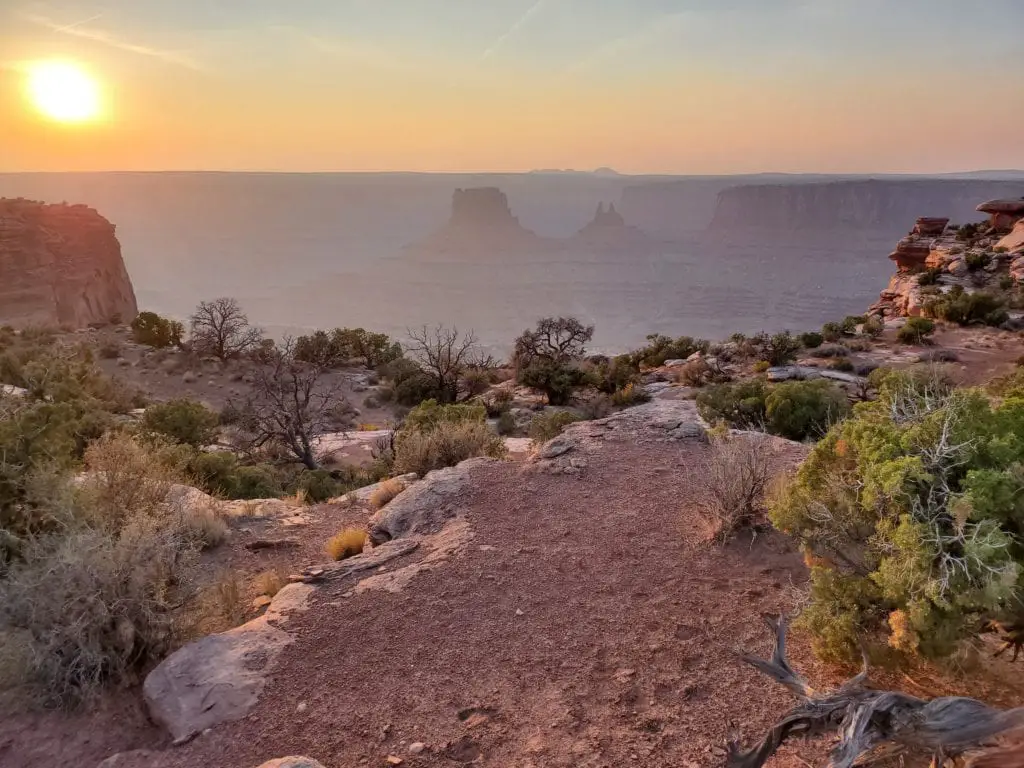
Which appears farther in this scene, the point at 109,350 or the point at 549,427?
the point at 109,350

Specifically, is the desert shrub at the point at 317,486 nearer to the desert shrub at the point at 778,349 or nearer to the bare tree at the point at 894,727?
the bare tree at the point at 894,727

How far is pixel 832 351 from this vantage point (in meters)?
19.7

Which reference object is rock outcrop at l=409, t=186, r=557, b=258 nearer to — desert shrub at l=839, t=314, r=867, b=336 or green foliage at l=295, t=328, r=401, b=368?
green foliage at l=295, t=328, r=401, b=368

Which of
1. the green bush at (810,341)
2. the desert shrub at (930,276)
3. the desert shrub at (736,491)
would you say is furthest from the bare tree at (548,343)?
the desert shrub at (736,491)

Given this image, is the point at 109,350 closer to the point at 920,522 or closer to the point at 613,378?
the point at 613,378

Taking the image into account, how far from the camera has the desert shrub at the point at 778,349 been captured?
806 inches

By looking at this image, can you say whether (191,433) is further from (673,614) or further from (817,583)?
(817,583)

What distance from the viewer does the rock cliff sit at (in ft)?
78.3

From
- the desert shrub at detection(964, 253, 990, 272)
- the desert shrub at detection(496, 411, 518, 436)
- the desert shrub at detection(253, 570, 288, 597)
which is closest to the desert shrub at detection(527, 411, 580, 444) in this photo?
the desert shrub at detection(496, 411, 518, 436)

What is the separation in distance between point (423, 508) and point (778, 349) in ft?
56.4

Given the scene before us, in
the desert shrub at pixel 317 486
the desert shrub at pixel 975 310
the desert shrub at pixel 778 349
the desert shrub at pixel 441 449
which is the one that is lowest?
the desert shrub at pixel 317 486

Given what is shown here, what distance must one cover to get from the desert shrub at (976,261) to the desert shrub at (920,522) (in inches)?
1086

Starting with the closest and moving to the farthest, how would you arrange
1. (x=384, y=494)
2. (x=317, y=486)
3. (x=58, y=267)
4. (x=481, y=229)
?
1. (x=384, y=494)
2. (x=317, y=486)
3. (x=58, y=267)
4. (x=481, y=229)

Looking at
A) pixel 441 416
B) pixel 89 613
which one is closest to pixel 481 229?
pixel 441 416
